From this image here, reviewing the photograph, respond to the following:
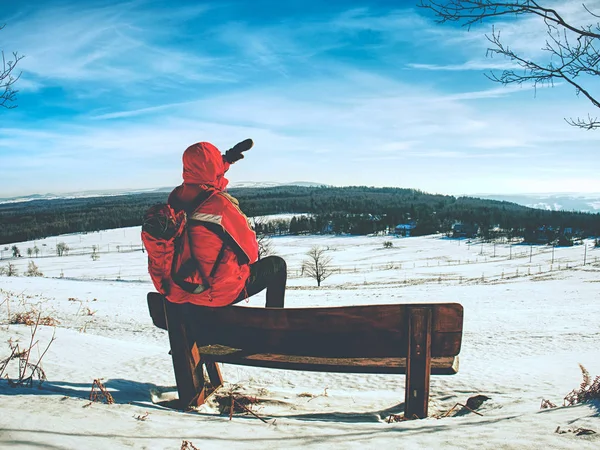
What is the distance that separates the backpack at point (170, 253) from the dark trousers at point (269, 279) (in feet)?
1.95

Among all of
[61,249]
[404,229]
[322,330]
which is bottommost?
[61,249]

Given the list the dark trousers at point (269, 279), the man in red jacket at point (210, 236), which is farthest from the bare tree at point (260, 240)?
the man in red jacket at point (210, 236)

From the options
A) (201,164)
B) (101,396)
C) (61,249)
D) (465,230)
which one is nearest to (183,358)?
(101,396)

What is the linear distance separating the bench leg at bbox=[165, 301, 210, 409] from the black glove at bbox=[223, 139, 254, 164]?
1153 mm

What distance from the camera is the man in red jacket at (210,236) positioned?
258 centimetres

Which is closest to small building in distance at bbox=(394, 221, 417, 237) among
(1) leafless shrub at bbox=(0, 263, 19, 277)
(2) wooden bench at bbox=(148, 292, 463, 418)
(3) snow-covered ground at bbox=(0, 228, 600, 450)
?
(1) leafless shrub at bbox=(0, 263, 19, 277)

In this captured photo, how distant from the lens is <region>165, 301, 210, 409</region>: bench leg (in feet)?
9.24

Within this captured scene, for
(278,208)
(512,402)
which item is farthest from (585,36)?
(278,208)

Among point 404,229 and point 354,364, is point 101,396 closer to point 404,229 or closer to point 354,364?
point 354,364

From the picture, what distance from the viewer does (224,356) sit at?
286 cm

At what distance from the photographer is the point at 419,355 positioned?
250cm

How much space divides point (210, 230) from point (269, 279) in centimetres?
86

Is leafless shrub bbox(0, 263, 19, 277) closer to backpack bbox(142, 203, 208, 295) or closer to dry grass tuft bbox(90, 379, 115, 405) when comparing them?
dry grass tuft bbox(90, 379, 115, 405)

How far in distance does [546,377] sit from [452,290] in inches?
786
